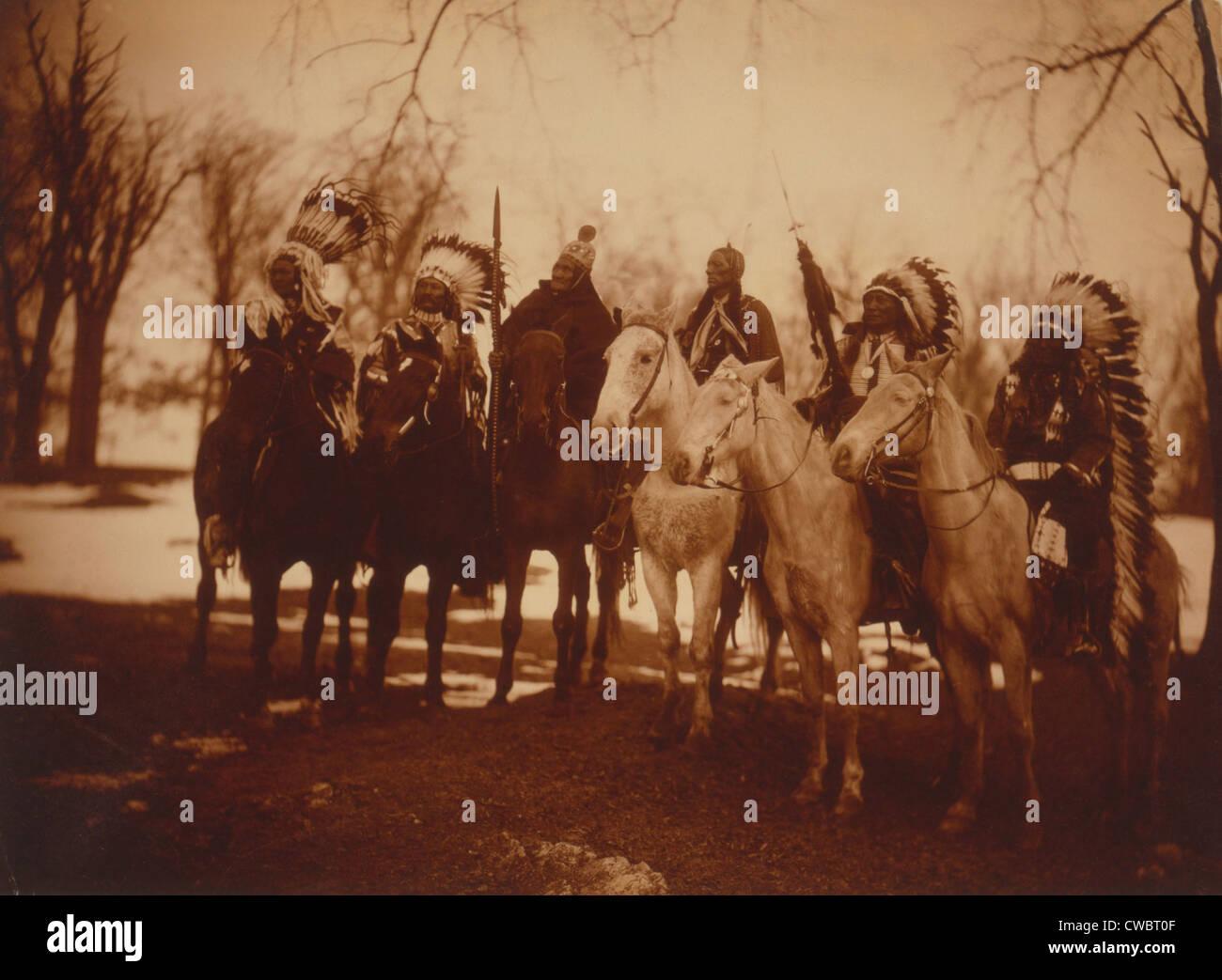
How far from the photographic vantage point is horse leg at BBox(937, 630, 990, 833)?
441 cm

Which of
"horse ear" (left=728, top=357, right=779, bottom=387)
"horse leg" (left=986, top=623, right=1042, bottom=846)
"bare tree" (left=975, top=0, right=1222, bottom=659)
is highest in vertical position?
"bare tree" (left=975, top=0, right=1222, bottom=659)

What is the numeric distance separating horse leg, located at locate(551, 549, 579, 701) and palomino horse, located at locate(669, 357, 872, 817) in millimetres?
800

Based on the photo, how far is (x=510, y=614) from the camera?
15.6 feet

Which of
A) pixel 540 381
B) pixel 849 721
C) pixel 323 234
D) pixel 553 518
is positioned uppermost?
pixel 323 234

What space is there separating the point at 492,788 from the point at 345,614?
Result: 1.07 metres

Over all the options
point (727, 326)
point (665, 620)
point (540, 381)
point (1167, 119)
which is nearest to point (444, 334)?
point (540, 381)

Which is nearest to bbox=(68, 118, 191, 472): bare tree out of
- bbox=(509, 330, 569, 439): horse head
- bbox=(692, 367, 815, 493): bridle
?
bbox=(509, 330, 569, 439): horse head

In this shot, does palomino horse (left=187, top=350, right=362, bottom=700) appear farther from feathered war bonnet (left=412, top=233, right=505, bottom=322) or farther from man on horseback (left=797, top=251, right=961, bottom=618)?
man on horseback (left=797, top=251, right=961, bottom=618)

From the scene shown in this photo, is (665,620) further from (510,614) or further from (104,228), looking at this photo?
(104,228)

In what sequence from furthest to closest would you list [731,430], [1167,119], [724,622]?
[1167,119] → [724,622] → [731,430]

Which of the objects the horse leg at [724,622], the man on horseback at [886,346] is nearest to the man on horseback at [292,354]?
the horse leg at [724,622]

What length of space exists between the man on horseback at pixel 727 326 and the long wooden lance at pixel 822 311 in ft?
0.68
